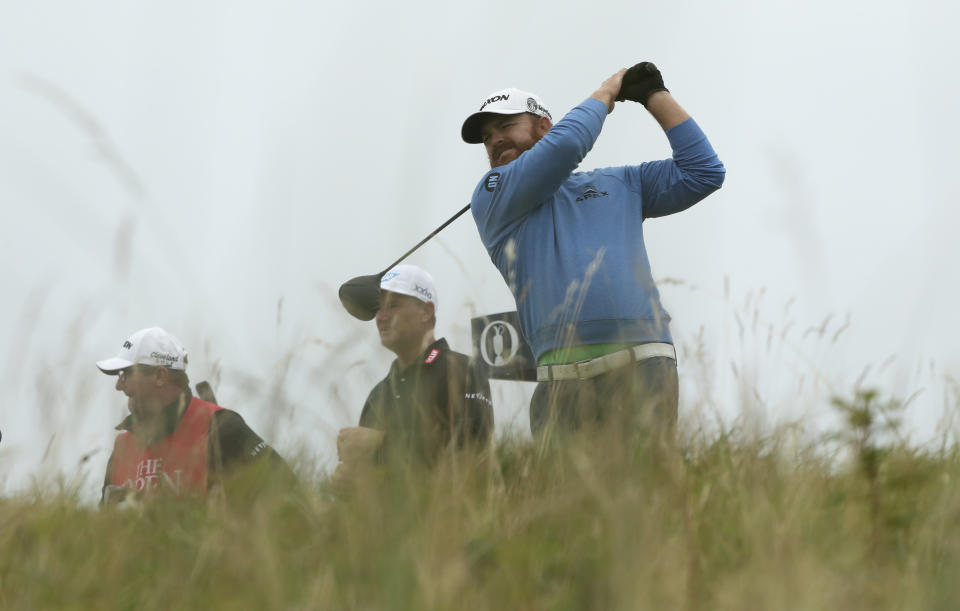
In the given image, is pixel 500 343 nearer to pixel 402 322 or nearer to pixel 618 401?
pixel 402 322

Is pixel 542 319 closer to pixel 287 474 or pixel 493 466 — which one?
pixel 493 466

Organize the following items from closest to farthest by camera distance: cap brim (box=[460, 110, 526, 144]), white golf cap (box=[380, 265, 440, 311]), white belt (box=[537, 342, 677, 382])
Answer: white belt (box=[537, 342, 677, 382]) → cap brim (box=[460, 110, 526, 144]) → white golf cap (box=[380, 265, 440, 311])

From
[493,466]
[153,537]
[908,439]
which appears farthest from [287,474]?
[908,439]

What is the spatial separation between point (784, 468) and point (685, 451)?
0.33 meters

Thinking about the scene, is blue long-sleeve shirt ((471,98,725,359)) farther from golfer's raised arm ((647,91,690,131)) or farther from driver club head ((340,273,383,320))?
driver club head ((340,273,383,320))

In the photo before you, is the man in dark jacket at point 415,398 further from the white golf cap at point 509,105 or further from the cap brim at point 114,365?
the cap brim at point 114,365

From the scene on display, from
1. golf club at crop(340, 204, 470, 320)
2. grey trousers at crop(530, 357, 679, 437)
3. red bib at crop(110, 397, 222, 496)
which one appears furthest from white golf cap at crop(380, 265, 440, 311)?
grey trousers at crop(530, 357, 679, 437)

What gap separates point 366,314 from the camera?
3.63 meters

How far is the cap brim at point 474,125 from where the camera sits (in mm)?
3540

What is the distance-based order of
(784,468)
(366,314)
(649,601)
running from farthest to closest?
(366,314), (784,468), (649,601)

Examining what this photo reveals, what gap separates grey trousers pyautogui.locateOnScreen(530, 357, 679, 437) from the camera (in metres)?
2.05

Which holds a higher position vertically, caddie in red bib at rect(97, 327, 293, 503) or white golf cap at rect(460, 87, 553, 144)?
white golf cap at rect(460, 87, 553, 144)

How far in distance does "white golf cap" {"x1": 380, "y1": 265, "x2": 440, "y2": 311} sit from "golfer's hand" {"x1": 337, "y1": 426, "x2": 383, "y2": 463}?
204 centimetres

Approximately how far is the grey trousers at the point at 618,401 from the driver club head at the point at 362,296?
0.82 m
